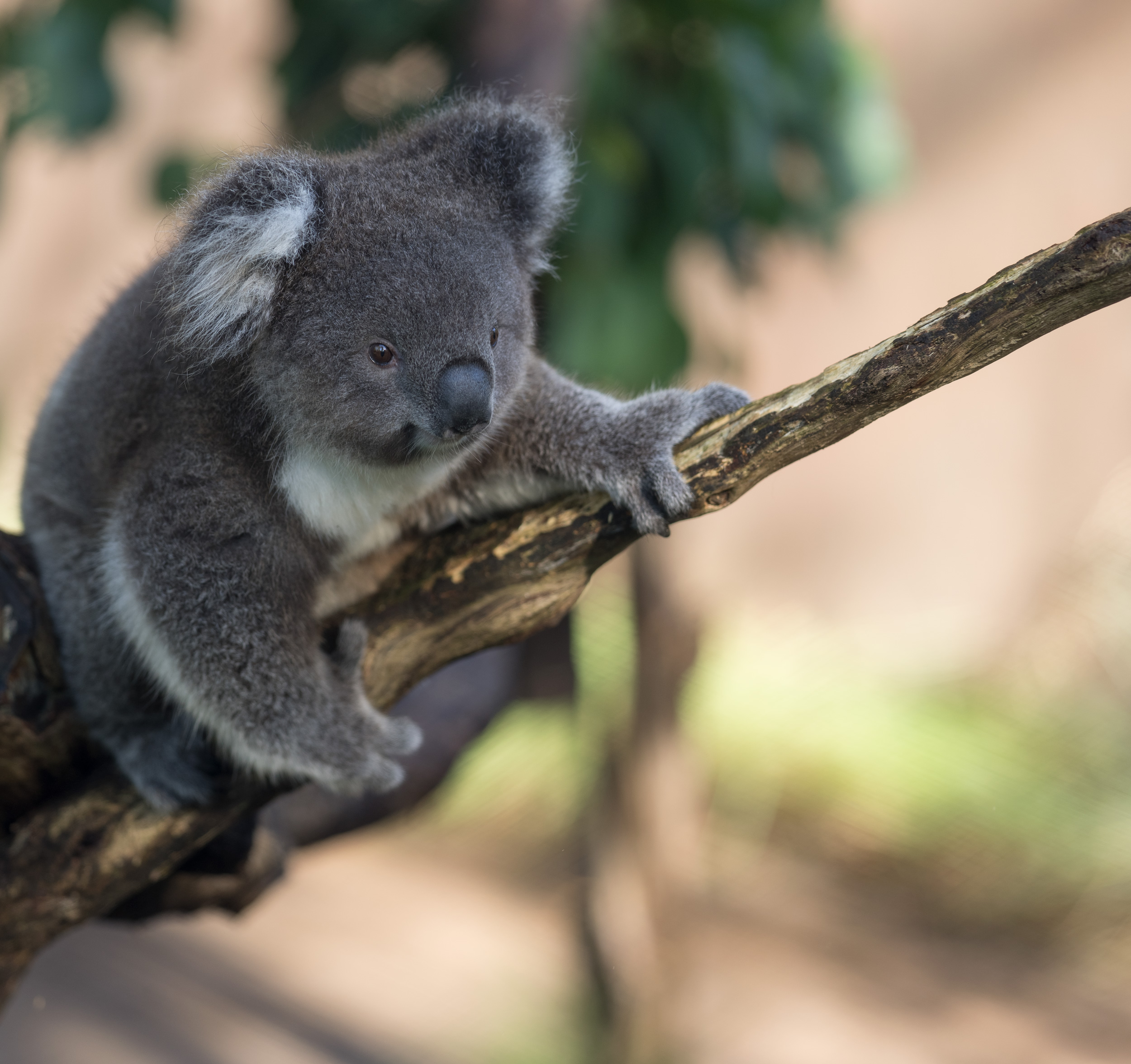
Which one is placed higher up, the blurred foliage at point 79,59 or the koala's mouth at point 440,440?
the blurred foliage at point 79,59

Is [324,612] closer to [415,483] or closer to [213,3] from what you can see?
[415,483]

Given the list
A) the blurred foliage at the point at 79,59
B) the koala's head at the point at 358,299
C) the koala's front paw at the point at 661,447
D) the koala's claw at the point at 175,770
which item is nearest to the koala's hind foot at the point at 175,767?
the koala's claw at the point at 175,770

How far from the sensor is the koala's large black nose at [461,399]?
5.60ft

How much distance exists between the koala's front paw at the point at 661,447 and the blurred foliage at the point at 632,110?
1328 millimetres

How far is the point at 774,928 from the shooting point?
17.5 feet

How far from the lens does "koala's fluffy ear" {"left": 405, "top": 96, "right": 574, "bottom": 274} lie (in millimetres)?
1965

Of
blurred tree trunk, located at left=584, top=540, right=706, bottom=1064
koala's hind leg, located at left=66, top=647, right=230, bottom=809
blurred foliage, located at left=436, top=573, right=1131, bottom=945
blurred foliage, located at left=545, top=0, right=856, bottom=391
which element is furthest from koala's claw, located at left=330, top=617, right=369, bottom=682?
blurred foliage, located at left=436, top=573, right=1131, bottom=945

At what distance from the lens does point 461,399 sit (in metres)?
Result: 1.71

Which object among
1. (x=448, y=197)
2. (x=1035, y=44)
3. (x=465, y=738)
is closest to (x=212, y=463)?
(x=448, y=197)

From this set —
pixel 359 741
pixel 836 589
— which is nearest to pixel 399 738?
pixel 359 741

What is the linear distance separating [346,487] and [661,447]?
0.52 metres

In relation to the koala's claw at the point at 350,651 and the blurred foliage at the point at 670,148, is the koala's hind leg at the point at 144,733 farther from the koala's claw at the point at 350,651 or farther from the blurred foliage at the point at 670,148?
the blurred foliage at the point at 670,148

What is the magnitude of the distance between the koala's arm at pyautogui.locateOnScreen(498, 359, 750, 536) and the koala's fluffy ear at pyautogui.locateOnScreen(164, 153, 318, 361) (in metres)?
0.47

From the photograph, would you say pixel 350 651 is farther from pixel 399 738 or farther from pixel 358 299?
pixel 358 299
